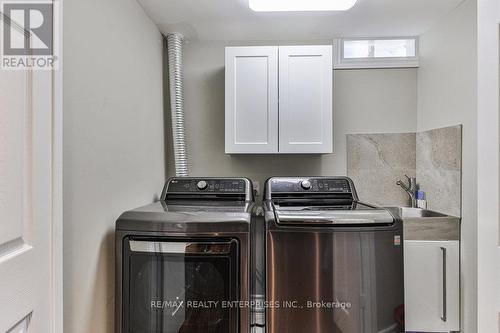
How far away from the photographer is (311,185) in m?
1.94

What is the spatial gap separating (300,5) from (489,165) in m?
1.31

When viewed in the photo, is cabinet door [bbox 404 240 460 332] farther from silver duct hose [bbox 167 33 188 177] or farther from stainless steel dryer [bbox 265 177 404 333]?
silver duct hose [bbox 167 33 188 177]

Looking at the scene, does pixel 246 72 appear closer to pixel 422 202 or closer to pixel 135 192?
pixel 135 192

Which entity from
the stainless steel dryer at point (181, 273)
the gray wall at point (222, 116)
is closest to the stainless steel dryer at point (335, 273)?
the stainless steel dryer at point (181, 273)

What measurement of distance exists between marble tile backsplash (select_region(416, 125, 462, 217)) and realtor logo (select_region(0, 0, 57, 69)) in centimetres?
212

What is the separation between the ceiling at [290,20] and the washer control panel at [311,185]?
110 cm

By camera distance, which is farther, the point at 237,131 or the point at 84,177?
the point at 237,131

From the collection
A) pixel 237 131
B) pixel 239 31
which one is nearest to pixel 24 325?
pixel 237 131

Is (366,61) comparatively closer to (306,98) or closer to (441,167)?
(306,98)

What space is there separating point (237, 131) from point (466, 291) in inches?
68.4

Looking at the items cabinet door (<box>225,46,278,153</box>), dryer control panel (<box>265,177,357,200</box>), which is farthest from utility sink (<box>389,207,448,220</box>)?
cabinet door (<box>225,46,278,153</box>)

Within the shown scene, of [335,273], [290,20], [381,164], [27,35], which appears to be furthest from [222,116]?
[27,35]

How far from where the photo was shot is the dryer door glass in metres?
1.34

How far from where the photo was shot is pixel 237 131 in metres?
2.06
